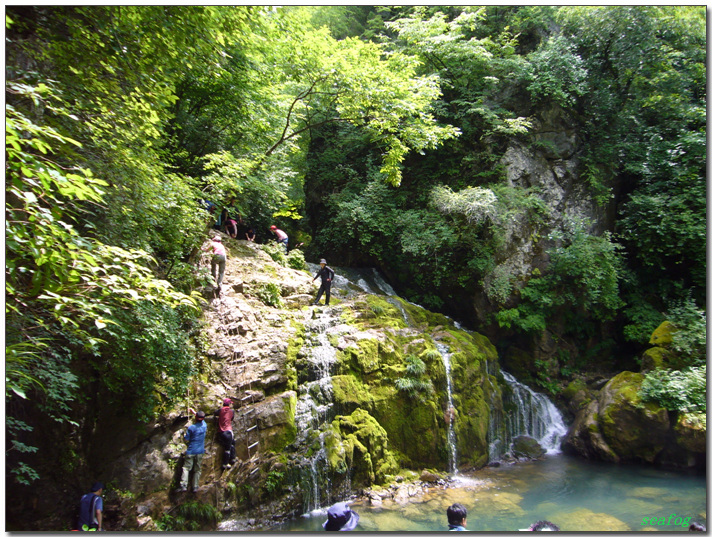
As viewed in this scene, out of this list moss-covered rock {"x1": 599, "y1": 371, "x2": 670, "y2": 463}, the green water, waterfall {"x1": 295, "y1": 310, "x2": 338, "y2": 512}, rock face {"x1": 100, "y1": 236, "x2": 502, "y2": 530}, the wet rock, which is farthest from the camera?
the wet rock

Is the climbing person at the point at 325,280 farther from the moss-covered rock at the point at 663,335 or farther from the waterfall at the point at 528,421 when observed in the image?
the moss-covered rock at the point at 663,335

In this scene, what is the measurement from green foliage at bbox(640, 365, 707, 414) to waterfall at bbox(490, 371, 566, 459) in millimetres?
2850

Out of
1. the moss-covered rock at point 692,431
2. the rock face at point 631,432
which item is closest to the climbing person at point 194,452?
the rock face at point 631,432

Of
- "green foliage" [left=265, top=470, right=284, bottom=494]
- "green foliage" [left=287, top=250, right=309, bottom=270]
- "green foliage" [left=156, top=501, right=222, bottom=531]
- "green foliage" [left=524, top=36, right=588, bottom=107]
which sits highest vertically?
"green foliage" [left=524, top=36, right=588, bottom=107]

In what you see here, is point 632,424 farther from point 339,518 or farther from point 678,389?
point 339,518

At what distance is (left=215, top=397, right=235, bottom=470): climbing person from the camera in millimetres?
6816

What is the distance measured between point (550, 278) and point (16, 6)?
566 inches

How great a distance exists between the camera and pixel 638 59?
13500 millimetres

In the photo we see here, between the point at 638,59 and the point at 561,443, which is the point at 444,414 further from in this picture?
the point at 638,59

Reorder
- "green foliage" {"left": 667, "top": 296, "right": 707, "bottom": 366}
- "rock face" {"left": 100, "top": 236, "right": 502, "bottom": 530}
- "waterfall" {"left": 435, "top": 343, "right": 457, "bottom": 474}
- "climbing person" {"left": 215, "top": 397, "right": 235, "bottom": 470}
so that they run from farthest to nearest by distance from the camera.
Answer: "green foliage" {"left": 667, "top": 296, "right": 707, "bottom": 366}
"waterfall" {"left": 435, "top": 343, "right": 457, "bottom": 474}
"climbing person" {"left": 215, "top": 397, "right": 235, "bottom": 470}
"rock face" {"left": 100, "top": 236, "right": 502, "bottom": 530}

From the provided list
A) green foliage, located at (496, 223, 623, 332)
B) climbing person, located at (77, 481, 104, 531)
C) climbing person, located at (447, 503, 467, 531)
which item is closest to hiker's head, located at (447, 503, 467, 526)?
climbing person, located at (447, 503, 467, 531)

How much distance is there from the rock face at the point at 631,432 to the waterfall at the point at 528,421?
566 millimetres

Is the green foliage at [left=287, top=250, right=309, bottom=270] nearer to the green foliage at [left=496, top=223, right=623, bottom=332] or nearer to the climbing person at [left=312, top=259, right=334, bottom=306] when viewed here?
the climbing person at [left=312, top=259, right=334, bottom=306]

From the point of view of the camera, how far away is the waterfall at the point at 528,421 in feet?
36.3
